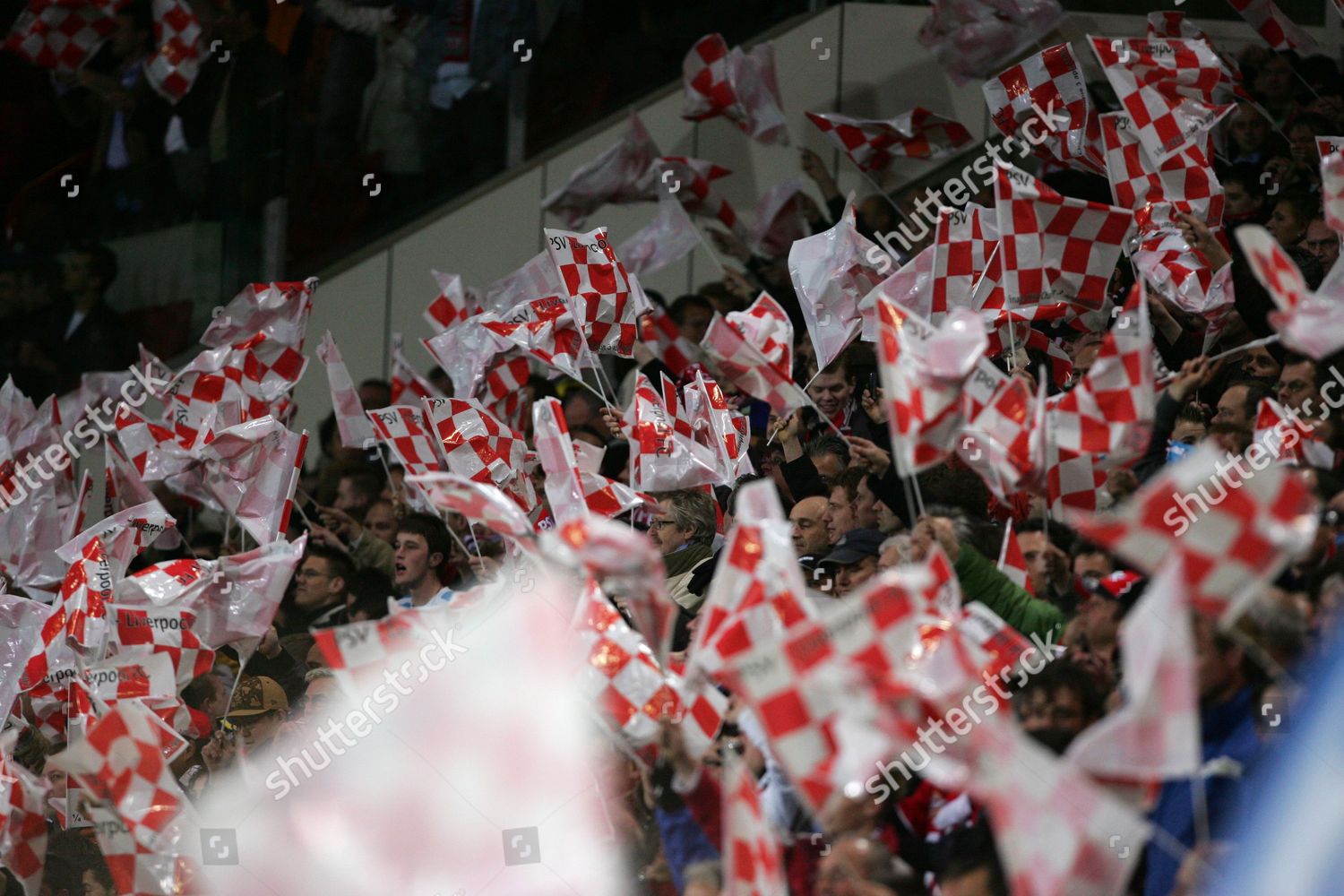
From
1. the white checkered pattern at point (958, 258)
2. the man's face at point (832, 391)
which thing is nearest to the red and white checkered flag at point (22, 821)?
the man's face at point (832, 391)

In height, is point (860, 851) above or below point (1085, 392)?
below

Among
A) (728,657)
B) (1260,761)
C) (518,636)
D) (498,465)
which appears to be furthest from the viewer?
(498,465)

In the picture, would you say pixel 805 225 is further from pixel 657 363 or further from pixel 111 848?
pixel 111 848

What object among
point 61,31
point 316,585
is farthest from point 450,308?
point 61,31

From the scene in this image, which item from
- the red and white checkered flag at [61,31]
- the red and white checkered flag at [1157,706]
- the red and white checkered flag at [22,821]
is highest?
the red and white checkered flag at [61,31]

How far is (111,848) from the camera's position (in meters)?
4.35

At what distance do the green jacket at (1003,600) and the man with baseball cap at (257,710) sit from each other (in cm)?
213

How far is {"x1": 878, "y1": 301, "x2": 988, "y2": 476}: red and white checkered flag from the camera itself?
4.10m

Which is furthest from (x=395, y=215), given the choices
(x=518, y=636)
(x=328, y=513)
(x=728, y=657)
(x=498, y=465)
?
(x=728, y=657)

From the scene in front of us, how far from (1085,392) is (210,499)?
382 cm

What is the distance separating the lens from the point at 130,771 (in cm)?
423

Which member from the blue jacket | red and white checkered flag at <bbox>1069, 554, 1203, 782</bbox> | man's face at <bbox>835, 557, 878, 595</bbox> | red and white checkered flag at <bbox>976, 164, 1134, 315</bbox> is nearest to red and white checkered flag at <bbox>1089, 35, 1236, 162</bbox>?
red and white checkered flag at <bbox>976, 164, 1134, 315</bbox>

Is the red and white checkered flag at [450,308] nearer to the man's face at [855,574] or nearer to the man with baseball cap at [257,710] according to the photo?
the man with baseball cap at [257,710]
